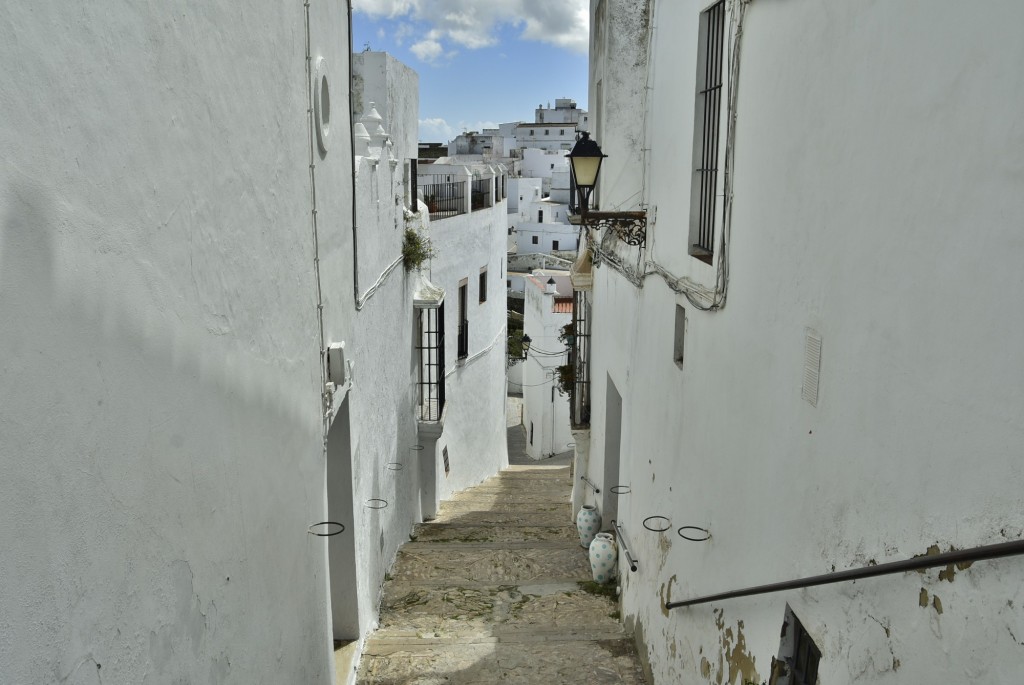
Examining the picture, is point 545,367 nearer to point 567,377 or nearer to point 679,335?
point 567,377

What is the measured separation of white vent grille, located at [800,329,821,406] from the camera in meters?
3.63

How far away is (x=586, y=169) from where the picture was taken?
7340 millimetres

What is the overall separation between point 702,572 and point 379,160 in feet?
16.4

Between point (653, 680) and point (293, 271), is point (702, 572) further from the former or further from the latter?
point (293, 271)

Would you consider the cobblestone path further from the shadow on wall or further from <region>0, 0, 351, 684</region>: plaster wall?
the shadow on wall

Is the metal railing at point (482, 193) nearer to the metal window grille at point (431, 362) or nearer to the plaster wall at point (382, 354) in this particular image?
the metal window grille at point (431, 362)

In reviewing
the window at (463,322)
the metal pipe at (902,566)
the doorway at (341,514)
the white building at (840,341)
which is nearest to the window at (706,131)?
the white building at (840,341)

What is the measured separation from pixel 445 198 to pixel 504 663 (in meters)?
9.66

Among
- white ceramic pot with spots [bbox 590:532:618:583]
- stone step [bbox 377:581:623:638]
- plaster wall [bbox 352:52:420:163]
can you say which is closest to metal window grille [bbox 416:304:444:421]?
plaster wall [bbox 352:52:420:163]

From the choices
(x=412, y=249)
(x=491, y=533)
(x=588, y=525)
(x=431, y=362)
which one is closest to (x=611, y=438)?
(x=588, y=525)

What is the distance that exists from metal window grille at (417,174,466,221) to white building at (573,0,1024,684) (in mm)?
7853

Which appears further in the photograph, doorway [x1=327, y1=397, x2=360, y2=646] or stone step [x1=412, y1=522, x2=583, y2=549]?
stone step [x1=412, y1=522, x2=583, y2=549]

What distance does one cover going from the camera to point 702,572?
5469 millimetres

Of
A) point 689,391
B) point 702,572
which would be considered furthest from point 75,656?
point 689,391
